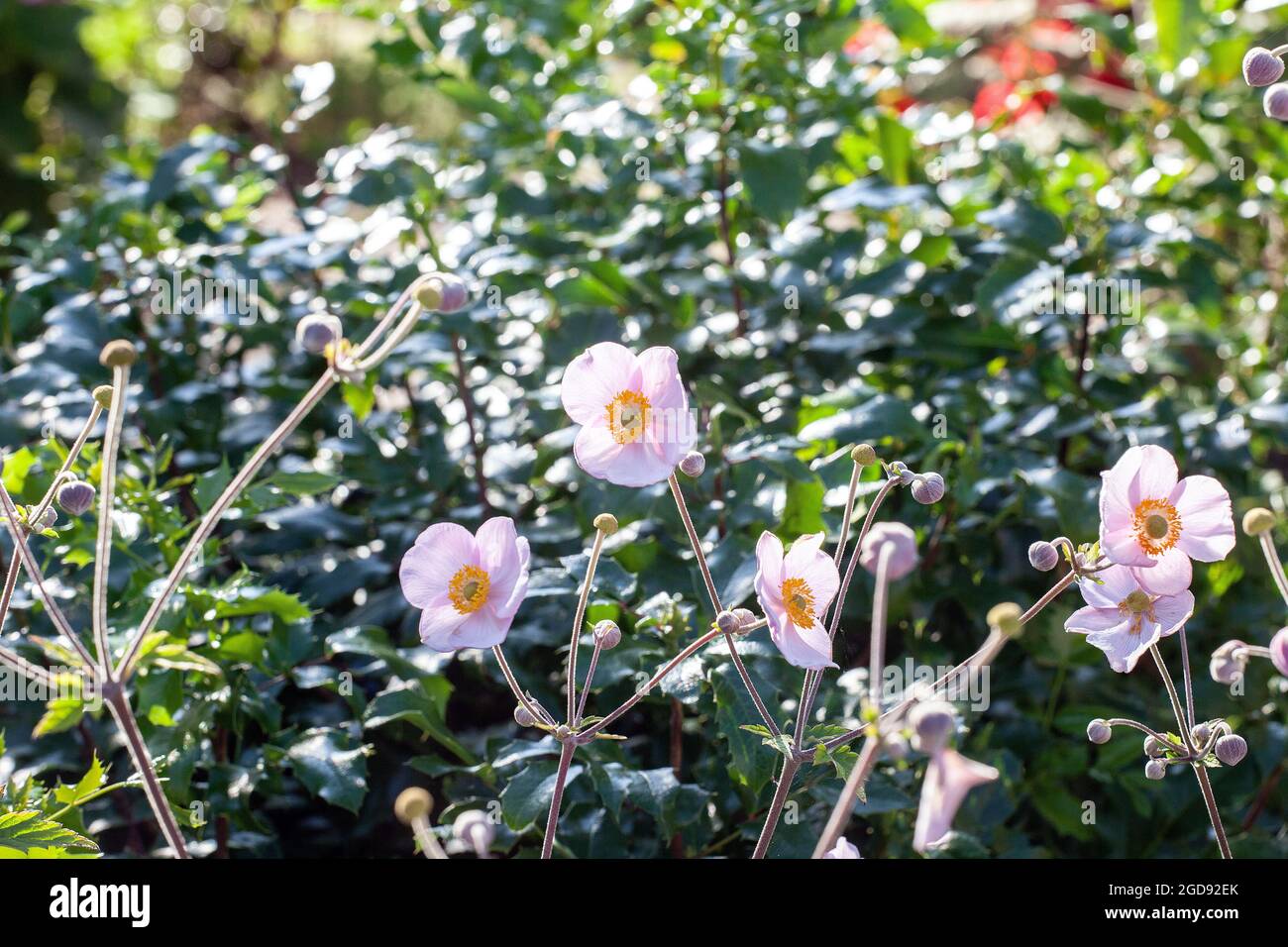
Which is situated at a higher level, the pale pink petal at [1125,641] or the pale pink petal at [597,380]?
the pale pink petal at [597,380]

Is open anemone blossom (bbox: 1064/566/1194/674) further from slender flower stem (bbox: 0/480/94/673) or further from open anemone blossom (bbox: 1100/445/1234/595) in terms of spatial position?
slender flower stem (bbox: 0/480/94/673)

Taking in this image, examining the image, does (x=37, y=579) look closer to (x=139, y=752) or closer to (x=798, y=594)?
(x=139, y=752)

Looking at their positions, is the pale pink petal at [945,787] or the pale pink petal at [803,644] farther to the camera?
the pale pink petal at [803,644]

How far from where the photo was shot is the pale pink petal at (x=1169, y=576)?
76 cm

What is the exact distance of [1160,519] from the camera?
2.46 feet

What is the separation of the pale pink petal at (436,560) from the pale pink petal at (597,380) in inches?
4.4

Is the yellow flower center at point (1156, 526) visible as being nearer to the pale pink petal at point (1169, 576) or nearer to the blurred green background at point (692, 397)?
the pale pink petal at point (1169, 576)

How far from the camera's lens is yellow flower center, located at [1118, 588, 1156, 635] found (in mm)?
800

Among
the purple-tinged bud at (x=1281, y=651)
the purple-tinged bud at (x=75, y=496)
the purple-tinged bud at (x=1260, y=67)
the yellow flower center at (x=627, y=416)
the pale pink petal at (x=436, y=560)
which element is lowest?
the purple-tinged bud at (x=1281, y=651)

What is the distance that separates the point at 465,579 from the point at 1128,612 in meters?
0.44

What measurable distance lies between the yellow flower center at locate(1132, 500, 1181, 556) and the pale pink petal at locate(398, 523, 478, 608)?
1.37 feet

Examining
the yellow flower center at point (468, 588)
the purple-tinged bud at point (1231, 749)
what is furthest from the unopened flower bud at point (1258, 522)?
the yellow flower center at point (468, 588)

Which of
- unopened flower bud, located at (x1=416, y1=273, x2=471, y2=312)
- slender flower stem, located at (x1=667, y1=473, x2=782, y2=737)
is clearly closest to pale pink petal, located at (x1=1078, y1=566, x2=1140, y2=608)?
slender flower stem, located at (x1=667, y1=473, x2=782, y2=737)
